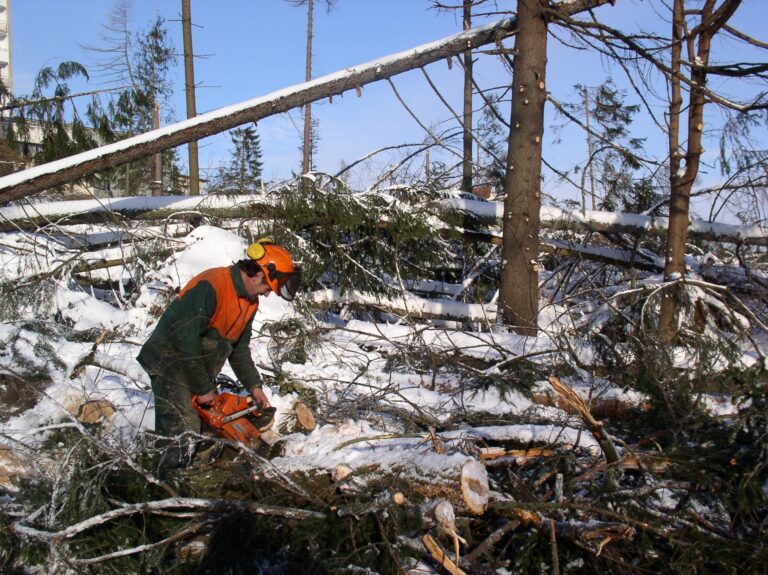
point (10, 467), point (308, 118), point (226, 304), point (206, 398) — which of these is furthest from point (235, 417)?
point (308, 118)

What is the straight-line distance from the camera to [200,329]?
3074 millimetres

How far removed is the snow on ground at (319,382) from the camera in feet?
9.65

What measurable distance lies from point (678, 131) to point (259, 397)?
3931 millimetres

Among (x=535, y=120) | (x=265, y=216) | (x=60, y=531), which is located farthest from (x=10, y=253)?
(x=535, y=120)

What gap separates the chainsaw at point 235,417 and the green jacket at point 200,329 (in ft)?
0.38

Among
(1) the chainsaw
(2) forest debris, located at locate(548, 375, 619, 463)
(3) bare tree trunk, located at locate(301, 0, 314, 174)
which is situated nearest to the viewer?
(2) forest debris, located at locate(548, 375, 619, 463)

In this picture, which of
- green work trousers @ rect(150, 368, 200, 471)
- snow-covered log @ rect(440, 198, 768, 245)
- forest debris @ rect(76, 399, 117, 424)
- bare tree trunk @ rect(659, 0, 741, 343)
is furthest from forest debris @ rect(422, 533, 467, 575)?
snow-covered log @ rect(440, 198, 768, 245)

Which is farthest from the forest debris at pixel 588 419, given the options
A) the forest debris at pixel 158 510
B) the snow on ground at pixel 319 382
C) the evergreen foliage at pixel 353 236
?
the evergreen foliage at pixel 353 236

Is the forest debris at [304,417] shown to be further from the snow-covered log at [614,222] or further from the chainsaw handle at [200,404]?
the snow-covered log at [614,222]

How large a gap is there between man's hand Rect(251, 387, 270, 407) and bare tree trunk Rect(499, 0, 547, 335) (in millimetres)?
2858

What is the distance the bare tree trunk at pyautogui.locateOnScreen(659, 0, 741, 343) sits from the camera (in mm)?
4461

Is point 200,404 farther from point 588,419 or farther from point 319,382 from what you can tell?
point 588,419

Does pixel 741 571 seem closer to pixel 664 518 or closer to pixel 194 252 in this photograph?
pixel 664 518

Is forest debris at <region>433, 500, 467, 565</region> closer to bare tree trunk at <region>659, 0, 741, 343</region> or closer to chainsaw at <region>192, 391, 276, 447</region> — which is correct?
chainsaw at <region>192, 391, 276, 447</region>
